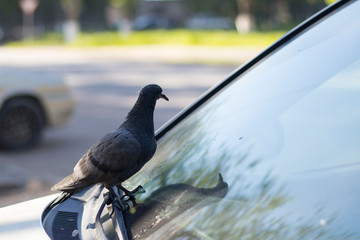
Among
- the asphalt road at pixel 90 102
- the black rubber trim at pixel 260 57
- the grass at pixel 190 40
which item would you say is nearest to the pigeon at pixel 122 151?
the black rubber trim at pixel 260 57

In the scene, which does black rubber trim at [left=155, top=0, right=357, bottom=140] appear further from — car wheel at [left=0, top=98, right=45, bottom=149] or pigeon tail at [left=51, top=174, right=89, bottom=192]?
car wheel at [left=0, top=98, right=45, bottom=149]

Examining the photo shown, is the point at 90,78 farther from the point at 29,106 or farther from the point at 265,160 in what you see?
the point at 265,160

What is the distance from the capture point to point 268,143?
167cm

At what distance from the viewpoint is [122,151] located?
1504 mm

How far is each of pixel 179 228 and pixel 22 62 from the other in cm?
2372

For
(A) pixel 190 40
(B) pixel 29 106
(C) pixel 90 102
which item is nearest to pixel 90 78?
(C) pixel 90 102

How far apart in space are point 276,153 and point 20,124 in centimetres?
696

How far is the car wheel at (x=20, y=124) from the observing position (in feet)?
26.3

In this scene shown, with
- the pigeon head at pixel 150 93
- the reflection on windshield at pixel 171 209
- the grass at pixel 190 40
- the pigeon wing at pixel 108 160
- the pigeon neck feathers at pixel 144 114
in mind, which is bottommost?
the grass at pixel 190 40

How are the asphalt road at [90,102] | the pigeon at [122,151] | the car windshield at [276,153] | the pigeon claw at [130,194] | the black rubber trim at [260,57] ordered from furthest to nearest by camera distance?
the asphalt road at [90,102], the black rubber trim at [260,57], the pigeon claw at [130,194], the pigeon at [122,151], the car windshield at [276,153]

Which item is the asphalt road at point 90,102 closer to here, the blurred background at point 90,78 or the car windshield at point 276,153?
the blurred background at point 90,78

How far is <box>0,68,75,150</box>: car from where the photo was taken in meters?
8.03

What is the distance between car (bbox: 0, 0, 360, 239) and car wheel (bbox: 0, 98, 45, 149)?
6388mm

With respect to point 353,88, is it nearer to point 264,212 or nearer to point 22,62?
point 264,212
